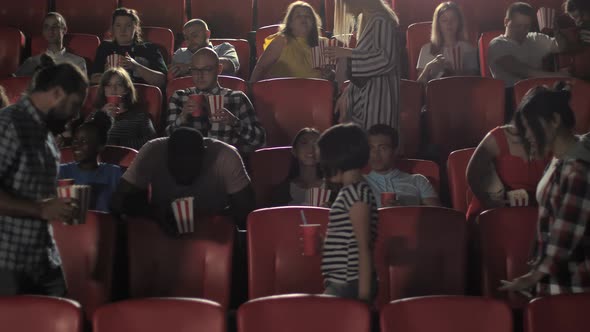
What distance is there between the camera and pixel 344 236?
103 inches

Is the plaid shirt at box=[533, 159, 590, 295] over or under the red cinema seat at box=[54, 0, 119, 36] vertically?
under

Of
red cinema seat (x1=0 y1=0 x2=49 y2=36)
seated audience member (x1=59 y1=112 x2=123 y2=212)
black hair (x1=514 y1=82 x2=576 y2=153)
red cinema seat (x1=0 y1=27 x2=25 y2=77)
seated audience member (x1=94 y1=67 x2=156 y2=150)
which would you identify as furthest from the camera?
red cinema seat (x1=0 y1=0 x2=49 y2=36)

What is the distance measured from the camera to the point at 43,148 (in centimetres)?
262

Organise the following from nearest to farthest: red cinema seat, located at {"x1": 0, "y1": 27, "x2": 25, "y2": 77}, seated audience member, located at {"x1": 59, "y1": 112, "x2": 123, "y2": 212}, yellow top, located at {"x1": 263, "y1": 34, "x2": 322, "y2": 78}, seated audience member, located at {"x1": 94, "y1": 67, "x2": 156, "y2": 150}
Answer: seated audience member, located at {"x1": 59, "y1": 112, "x2": 123, "y2": 212} < seated audience member, located at {"x1": 94, "y1": 67, "x2": 156, "y2": 150} < yellow top, located at {"x1": 263, "y1": 34, "x2": 322, "y2": 78} < red cinema seat, located at {"x1": 0, "y1": 27, "x2": 25, "y2": 77}

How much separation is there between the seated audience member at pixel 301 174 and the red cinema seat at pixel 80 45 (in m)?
2.04

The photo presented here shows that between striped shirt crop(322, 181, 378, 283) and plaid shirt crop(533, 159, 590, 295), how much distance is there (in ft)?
1.39

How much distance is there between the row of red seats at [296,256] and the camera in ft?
10.3

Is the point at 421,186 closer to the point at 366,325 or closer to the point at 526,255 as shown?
the point at 526,255

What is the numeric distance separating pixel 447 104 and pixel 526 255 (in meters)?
1.52

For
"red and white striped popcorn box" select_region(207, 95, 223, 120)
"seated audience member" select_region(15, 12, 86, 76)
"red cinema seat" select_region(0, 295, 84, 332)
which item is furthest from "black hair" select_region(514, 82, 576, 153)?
"seated audience member" select_region(15, 12, 86, 76)

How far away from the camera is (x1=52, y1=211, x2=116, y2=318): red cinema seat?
314cm

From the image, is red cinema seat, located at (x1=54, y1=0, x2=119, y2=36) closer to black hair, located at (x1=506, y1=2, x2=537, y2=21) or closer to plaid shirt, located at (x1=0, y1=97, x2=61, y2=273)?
black hair, located at (x1=506, y1=2, x2=537, y2=21)

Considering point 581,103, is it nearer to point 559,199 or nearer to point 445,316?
point 559,199

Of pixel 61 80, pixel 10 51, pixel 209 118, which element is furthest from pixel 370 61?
pixel 10 51
